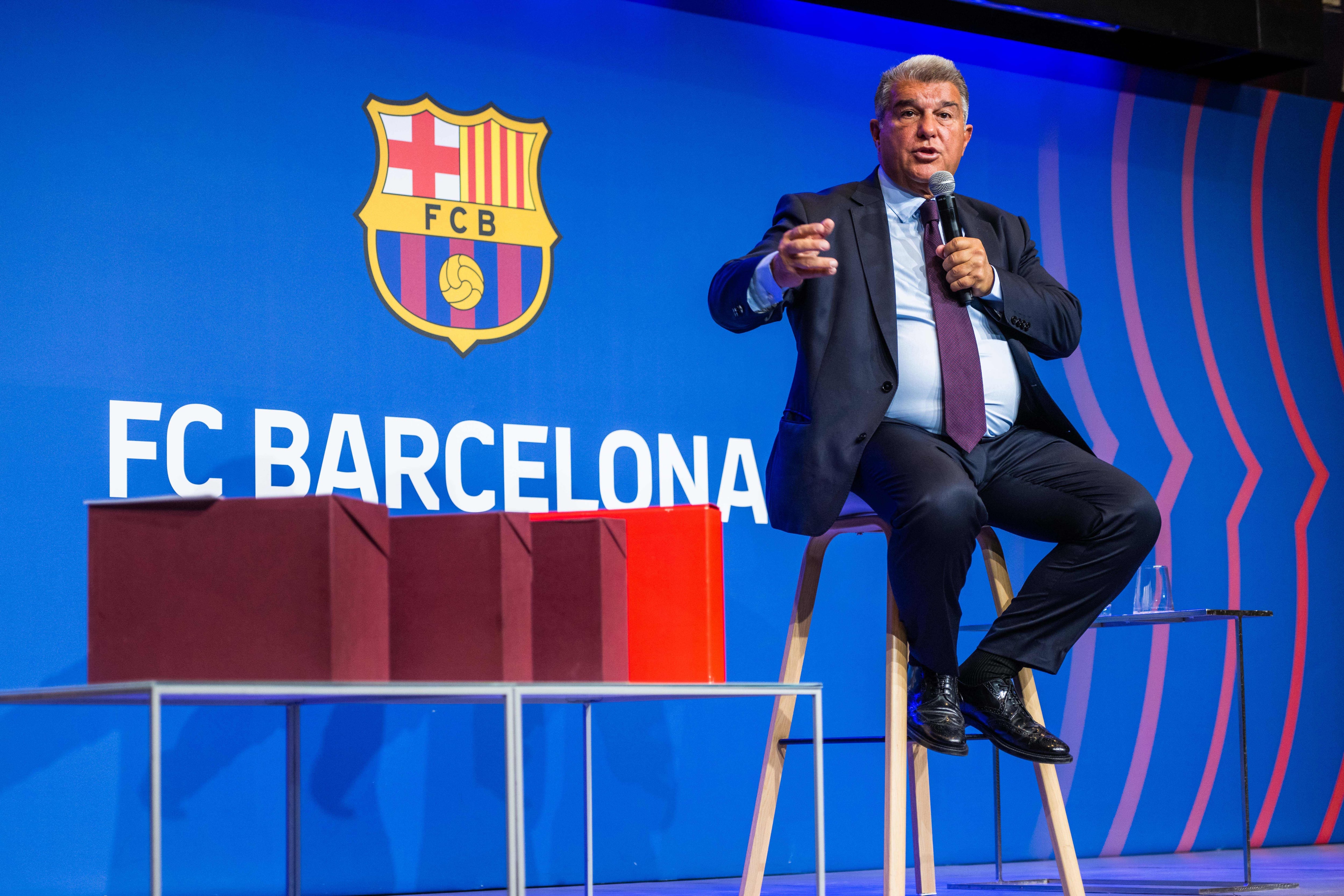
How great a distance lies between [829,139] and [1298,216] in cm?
190

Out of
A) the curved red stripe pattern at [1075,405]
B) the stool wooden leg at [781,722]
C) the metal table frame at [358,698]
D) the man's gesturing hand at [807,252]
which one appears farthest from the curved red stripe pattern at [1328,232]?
the metal table frame at [358,698]

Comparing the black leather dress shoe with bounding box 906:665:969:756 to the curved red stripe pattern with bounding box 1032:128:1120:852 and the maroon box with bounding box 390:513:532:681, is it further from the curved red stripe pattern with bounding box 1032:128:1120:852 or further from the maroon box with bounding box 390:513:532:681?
the curved red stripe pattern with bounding box 1032:128:1120:852

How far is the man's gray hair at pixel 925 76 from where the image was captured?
2.82 metres

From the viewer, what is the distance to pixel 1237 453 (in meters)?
4.75

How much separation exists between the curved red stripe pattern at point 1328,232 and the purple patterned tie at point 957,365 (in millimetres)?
2858

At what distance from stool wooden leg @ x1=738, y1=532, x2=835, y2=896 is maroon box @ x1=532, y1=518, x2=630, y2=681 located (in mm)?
639

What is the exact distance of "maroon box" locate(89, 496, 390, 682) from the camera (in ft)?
5.64

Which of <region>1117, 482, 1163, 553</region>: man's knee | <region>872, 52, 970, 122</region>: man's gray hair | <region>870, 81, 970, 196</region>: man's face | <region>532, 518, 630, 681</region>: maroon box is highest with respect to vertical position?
<region>872, 52, 970, 122</region>: man's gray hair

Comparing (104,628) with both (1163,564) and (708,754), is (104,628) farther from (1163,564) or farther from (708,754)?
(1163,564)

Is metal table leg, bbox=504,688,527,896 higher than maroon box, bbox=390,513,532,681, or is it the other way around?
maroon box, bbox=390,513,532,681

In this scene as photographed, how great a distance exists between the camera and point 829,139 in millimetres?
4270

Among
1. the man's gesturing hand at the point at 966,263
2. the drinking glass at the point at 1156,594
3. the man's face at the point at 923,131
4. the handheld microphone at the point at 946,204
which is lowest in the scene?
the drinking glass at the point at 1156,594

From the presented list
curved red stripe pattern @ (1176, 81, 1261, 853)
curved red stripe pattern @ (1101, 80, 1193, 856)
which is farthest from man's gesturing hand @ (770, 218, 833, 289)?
curved red stripe pattern @ (1176, 81, 1261, 853)

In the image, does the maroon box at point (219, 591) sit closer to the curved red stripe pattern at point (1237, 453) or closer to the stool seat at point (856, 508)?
the stool seat at point (856, 508)
